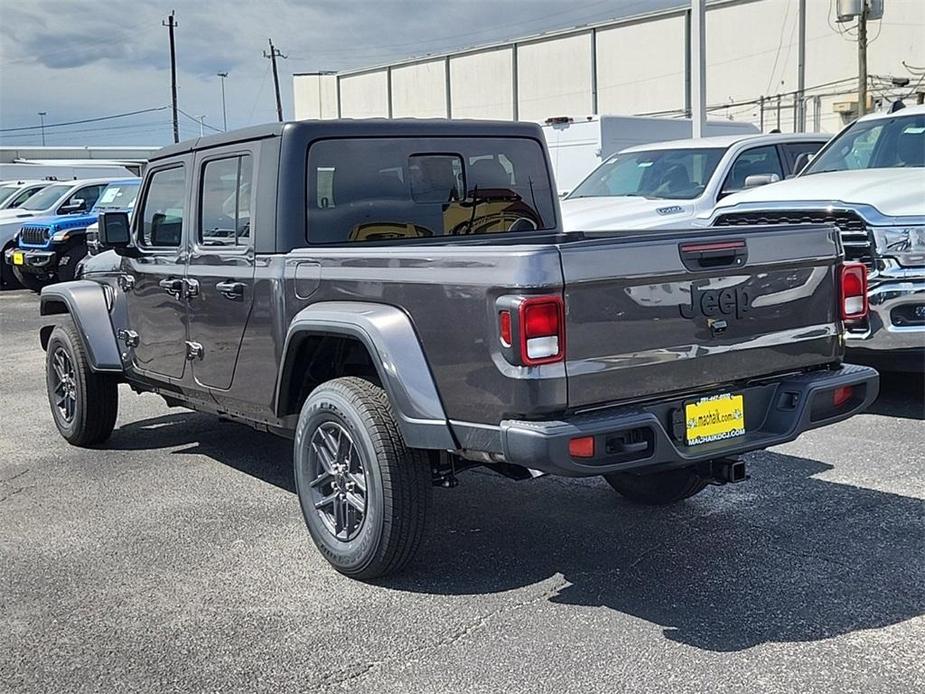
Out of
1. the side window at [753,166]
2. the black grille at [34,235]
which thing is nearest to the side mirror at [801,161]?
the side window at [753,166]

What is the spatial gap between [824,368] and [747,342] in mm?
566

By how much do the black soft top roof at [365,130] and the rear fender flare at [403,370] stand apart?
112 centimetres

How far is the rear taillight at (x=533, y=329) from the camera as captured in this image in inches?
142

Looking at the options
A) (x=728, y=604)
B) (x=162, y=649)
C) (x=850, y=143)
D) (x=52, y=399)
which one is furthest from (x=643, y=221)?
(x=162, y=649)

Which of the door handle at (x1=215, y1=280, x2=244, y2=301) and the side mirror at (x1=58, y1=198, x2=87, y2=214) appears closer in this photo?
the door handle at (x1=215, y1=280, x2=244, y2=301)

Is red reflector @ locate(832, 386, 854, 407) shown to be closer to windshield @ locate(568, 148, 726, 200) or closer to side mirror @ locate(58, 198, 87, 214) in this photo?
windshield @ locate(568, 148, 726, 200)

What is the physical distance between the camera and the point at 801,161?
1031cm

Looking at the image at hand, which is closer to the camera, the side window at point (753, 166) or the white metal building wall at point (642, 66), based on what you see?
the side window at point (753, 166)

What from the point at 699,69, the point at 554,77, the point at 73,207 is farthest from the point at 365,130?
the point at 554,77

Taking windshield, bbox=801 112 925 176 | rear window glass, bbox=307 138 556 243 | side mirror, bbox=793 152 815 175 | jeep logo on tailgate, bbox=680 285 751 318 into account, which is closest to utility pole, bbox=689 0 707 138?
side mirror, bbox=793 152 815 175

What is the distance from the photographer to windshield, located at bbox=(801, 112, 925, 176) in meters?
8.41

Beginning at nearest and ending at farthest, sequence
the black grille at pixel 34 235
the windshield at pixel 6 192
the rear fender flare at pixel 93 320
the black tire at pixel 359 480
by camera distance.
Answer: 1. the black tire at pixel 359 480
2. the rear fender flare at pixel 93 320
3. the black grille at pixel 34 235
4. the windshield at pixel 6 192

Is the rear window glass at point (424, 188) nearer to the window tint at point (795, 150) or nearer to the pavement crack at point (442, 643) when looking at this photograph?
the pavement crack at point (442, 643)

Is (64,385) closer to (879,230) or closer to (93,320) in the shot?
(93,320)
